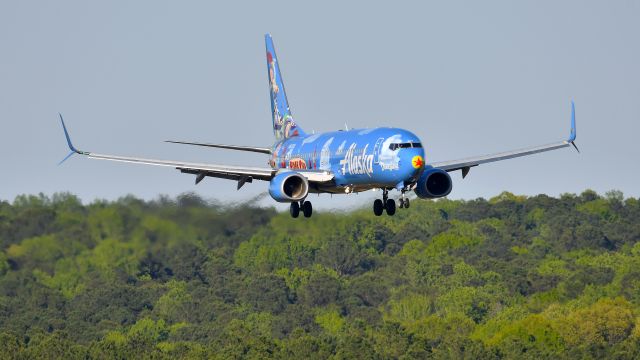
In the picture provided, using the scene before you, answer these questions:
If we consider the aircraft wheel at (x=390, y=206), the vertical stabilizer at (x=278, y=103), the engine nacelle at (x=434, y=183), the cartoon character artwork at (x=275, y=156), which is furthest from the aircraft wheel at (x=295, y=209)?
the vertical stabilizer at (x=278, y=103)

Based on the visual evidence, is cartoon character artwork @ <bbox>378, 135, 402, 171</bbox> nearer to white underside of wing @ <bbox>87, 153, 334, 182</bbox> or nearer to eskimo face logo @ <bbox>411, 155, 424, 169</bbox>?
eskimo face logo @ <bbox>411, 155, 424, 169</bbox>

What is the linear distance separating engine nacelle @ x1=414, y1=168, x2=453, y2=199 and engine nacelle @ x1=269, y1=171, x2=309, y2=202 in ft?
17.8

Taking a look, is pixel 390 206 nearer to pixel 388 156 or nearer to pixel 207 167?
pixel 388 156

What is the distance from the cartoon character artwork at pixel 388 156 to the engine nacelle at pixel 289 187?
5.98m

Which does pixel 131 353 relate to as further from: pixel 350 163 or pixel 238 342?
pixel 350 163

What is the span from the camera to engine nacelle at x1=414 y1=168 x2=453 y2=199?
272 feet

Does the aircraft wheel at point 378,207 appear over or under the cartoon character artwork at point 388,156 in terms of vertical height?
under

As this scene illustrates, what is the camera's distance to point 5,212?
14362 centimetres

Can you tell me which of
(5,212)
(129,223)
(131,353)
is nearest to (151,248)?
(129,223)

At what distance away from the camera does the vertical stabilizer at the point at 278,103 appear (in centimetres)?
9656

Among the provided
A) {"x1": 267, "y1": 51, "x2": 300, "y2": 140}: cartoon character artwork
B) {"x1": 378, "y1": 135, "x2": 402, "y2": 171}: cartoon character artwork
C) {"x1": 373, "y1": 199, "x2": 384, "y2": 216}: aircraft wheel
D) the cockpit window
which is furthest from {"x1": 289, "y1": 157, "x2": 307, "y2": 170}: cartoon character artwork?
the cockpit window

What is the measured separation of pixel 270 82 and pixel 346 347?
91.3 m

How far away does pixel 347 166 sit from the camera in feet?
265

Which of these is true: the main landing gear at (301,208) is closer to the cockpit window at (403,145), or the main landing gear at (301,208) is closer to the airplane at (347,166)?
the airplane at (347,166)
